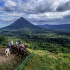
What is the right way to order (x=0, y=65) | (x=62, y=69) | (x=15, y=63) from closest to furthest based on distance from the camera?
(x=0, y=65) < (x=15, y=63) < (x=62, y=69)

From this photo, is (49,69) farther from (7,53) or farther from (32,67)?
(7,53)

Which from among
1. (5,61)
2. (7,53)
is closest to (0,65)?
(5,61)

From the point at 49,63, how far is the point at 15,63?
21.4ft

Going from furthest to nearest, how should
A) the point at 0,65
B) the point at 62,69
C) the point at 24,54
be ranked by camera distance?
the point at 24,54, the point at 62,69, the point at 0,65

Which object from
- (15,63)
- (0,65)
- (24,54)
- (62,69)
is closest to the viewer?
(0,65)

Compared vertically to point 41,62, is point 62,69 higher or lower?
lower

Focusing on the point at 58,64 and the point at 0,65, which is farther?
the point at 58,64

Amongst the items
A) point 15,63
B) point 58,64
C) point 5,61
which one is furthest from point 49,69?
point 5,61

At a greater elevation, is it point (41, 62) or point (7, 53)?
point (7, 53)

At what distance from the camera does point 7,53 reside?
1855 cm

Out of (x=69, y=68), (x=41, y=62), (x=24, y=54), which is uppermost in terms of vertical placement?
(x=24, y=54)

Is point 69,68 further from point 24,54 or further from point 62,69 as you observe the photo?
point 24,54

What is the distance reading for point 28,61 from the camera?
55.9 feet

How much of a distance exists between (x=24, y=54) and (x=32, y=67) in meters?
3.78
